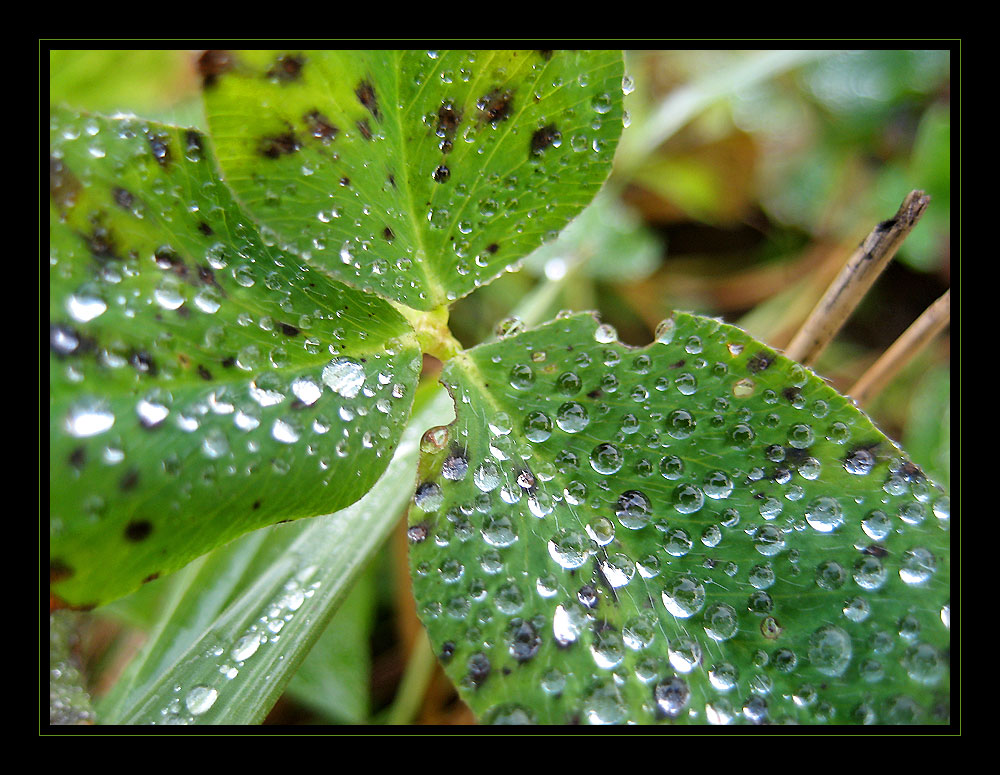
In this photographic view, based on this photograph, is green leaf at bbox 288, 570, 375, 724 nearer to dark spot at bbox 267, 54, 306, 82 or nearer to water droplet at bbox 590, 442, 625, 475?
water droplet at bbox 590, 442, 625, 475

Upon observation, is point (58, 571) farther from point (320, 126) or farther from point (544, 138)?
point (544, 138)

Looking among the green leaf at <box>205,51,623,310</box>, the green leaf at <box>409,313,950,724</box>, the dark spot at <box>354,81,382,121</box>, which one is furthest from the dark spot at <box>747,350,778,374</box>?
the dark spot at <box>354,81,382,121</box>

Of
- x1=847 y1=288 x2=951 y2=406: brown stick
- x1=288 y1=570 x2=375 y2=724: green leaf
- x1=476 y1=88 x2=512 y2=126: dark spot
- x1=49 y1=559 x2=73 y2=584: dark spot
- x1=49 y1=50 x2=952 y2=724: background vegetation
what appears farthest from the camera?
x1=49 y1=50 x2=952 y2=724: background vegetation

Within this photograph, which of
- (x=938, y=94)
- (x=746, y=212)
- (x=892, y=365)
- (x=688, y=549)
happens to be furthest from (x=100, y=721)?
(x=938, y=94)

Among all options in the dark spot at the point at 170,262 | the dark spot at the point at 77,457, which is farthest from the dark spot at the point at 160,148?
the dark spot at the point at 77,457

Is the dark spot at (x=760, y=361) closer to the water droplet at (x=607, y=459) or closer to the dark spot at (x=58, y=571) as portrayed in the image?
the water droplet at (x=607, y=459)

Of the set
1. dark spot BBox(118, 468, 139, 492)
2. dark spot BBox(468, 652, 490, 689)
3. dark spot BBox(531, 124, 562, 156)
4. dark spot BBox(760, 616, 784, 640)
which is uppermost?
dark spot BBox(531, 124, 562, 156)
